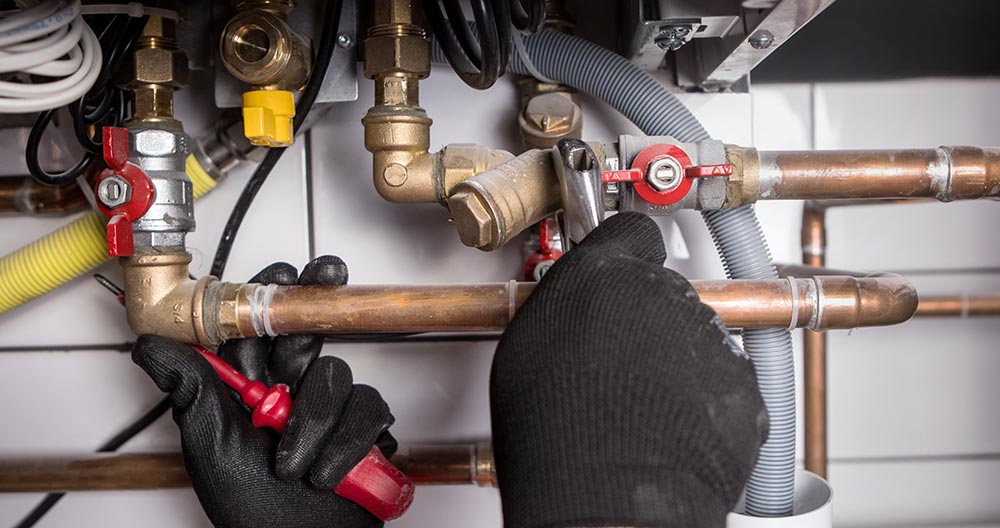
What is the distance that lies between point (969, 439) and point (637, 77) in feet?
1.78

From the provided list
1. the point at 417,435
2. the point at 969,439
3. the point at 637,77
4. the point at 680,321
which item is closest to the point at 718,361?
the point at 680,321

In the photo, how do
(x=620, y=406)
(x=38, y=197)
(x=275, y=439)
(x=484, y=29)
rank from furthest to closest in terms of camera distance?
(x=38, y=197) → (x=275, y=439) → (x=484, y=29) → (x=620, y=406)

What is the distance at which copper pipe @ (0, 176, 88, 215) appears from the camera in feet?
2.23

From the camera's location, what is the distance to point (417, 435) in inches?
28.1

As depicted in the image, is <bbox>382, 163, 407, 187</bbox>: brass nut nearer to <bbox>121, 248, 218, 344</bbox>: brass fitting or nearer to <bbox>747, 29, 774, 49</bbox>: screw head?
<bbox>121, 248, 218, 344</bbox>: brass fitting

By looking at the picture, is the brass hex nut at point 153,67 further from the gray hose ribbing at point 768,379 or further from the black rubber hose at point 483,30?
the gray hose ribbing at point 768,379

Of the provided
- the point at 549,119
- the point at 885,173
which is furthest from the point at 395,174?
the point at 885,173

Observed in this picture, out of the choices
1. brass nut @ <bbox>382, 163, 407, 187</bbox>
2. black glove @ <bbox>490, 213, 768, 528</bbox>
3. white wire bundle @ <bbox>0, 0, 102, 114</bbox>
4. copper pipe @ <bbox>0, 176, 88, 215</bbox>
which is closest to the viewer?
black glove @ <bbox>490, 213, 768, 528</bbox>

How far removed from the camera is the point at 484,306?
52 centimetres

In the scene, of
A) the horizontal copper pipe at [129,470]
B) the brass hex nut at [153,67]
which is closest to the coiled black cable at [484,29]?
the brass hex nut at [153,67]

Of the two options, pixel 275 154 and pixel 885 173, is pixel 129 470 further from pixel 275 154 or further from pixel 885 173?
pixel 885 173

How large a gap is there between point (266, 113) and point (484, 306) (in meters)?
0.23

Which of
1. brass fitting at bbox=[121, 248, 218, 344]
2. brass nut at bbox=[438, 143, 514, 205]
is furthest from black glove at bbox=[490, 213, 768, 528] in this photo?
brass fitting at bbox=[121, 248, 218, 344]

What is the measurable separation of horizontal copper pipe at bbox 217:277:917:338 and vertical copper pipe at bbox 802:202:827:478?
0.57ft
